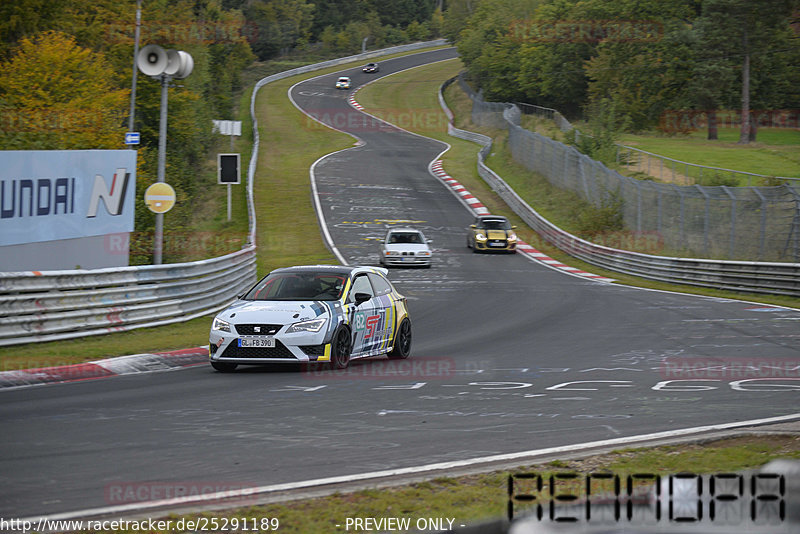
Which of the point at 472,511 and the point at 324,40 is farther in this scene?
the point at 324,40

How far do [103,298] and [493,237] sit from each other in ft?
80.4

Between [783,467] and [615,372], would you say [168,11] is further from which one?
[783,467]

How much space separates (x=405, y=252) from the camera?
1368 inches

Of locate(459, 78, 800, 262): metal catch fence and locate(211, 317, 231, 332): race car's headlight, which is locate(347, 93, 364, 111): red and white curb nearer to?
locate(459, 78, 800, 262): metal catch fence

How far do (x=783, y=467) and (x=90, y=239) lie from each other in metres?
16.7

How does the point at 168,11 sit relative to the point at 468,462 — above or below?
above

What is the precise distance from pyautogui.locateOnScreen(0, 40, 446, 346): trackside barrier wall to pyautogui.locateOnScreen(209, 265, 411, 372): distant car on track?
3.32 m

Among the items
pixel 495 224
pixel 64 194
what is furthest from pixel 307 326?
pixel 495 224

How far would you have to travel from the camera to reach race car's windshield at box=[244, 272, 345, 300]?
13.9 meters

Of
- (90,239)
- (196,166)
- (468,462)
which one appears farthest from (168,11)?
(468,462)

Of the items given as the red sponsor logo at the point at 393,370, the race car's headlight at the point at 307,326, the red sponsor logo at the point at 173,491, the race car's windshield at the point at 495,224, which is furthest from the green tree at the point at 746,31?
the red sponsor logo at the point at 173,491

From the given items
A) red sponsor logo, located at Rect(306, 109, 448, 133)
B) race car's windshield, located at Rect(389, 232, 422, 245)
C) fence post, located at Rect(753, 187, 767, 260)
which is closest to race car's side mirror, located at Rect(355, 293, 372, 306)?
fence post, located at Rect(753, 187, 767, 260)

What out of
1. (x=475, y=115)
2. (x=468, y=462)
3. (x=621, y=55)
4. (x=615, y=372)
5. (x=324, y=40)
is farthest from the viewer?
(x=324, y=40)

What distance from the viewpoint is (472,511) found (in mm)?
5801
